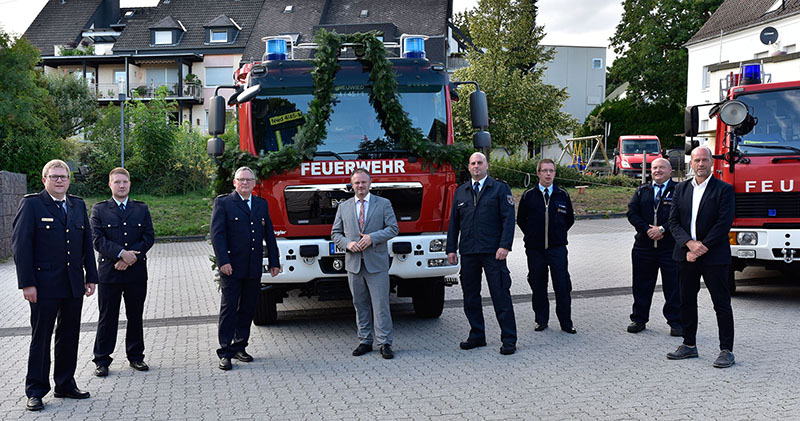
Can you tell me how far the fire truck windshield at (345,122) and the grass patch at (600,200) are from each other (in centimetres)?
1615

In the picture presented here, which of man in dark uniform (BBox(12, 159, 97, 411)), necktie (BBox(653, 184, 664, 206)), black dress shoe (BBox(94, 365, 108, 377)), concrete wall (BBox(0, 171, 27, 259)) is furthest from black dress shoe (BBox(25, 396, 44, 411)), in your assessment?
concrete wall (BBox(0, 171, 27, 259))

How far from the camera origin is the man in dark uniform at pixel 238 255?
281 inches

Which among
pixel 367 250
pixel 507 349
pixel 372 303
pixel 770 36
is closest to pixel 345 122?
pixel 367 250

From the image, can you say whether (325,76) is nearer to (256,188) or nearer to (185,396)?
(256,188)

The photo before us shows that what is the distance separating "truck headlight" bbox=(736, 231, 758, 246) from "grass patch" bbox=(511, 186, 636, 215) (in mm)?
14625

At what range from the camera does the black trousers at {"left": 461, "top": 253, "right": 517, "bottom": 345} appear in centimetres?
758

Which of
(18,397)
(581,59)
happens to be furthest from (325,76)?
(581,59)

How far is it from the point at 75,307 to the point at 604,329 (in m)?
5.42

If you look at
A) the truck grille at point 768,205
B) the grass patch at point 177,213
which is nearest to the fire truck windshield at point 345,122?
the truck grille at point 768,205

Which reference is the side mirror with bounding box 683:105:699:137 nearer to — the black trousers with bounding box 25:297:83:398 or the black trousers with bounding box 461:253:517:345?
the black trousers with bounding box 461:253:517:345

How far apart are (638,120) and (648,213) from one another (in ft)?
→ 154

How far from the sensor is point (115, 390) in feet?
20.8

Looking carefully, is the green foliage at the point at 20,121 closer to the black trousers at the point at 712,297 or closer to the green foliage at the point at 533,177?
the green foliage at the point at 533,177

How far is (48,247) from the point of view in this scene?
5.95 m
